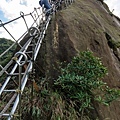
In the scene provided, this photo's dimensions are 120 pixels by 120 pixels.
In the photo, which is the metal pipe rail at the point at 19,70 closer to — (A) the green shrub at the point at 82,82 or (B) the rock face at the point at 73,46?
(B) the rock face at the point at 73,46

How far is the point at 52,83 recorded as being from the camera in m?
4.69

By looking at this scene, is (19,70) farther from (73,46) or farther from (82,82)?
(73,46)

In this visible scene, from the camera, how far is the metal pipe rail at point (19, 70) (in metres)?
2.90

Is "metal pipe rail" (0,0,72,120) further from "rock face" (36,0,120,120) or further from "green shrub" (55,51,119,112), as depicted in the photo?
"green shrub" (55,51,119,112)

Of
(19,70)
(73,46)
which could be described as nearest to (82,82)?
(73,46)

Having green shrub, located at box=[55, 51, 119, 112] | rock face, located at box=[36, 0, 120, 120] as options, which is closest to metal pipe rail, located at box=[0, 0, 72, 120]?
rock face, located at box=[36, 0, 120, 120]

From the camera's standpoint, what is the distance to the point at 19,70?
2686 millimetres

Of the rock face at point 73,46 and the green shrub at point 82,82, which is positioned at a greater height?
the rock face at point 73,46

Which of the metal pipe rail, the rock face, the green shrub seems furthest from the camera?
the rock face

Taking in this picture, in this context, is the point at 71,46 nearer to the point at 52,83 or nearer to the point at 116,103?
the point at 52,83

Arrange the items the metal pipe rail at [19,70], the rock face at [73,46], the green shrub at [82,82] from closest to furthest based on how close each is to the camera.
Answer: the metal pipe rail at [19,70]
the green shrub at [82,82]
the rock face at [73,46]

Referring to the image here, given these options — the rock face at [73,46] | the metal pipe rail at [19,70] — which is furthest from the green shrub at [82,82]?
the metal pipe rail at [19,70]

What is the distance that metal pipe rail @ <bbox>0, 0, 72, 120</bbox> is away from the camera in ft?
9.50

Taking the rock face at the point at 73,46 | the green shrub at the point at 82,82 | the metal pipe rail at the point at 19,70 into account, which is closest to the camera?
the metal pipe rail at the point at 19,70
